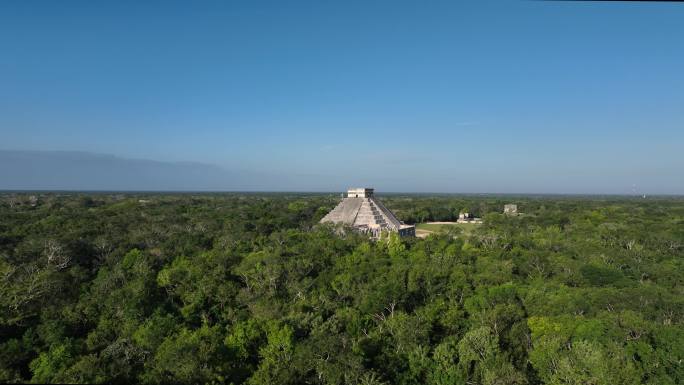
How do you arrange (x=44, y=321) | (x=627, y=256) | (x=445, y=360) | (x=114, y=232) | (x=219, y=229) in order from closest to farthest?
1. (x=445, y=360)
2. (x=44, y=321)
3. (x=627, y=256)
4. (x=114, y=232)
5. (x=219, y=229)

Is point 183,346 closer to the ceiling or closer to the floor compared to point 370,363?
closer to the ceiling

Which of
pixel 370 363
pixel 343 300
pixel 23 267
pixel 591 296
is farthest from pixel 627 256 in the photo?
pixel 23 267

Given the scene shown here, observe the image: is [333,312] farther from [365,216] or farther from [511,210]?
[511,210]

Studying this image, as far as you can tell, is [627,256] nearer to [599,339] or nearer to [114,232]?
[599,339]

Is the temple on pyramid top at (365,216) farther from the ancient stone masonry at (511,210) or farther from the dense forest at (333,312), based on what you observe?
the ancient stone masonry at (511,210)

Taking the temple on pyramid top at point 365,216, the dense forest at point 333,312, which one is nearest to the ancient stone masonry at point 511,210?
the temple on pyramid top at point 365,216

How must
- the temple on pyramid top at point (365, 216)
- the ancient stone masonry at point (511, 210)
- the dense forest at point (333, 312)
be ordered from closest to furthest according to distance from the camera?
1. the dense forest at point (333, 312)
2. the temple on pyramid top at point (365, 216)
3. the ancient stone masonry at point (511, 210)

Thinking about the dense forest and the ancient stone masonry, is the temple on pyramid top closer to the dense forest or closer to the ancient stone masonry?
the dense forest
